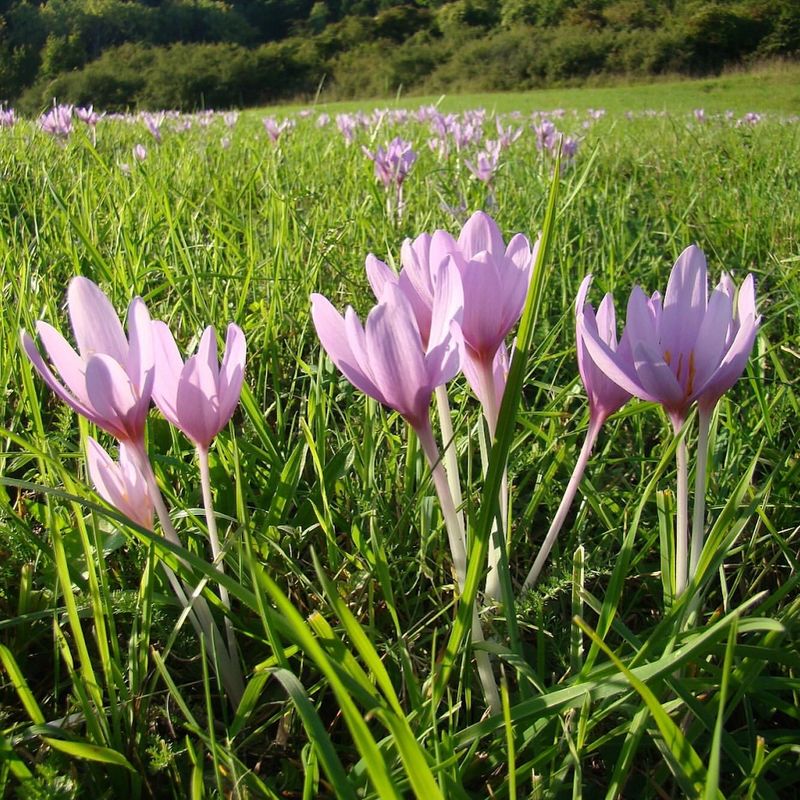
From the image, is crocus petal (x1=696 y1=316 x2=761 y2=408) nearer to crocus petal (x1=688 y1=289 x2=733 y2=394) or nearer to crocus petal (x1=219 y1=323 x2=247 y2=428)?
crocus petal (x1=688 y1=289 x2=733 y2=394)

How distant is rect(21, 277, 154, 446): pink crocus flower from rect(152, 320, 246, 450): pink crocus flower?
20 mm

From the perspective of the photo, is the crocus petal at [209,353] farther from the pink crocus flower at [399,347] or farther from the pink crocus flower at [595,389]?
the pink crocus flower at [595,389]

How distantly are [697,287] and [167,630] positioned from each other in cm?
69

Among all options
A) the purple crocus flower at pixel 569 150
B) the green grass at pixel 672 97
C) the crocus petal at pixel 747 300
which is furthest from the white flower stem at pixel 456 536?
the green grass at pixel 672 97

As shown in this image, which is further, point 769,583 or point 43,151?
point 43,151

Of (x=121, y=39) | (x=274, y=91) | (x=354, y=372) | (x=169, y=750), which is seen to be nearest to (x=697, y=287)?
(x=354, y=372)

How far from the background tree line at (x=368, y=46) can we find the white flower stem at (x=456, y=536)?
11109mm

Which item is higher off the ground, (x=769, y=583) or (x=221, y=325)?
(x=221, y=325)

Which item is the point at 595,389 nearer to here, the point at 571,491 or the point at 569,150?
the point at 571,491

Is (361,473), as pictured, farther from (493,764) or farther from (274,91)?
(274,91)

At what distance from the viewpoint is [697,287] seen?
2.29ft

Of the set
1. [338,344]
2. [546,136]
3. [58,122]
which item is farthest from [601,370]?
[58,122]

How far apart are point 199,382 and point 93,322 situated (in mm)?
124

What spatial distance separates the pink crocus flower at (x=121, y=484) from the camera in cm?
71
